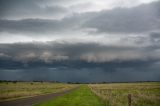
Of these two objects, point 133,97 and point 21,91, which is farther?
point 21,91

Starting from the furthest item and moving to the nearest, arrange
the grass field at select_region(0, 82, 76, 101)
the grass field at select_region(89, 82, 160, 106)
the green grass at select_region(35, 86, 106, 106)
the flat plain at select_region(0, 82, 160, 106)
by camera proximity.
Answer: the grass field at select_region(0, 82, 76, 101) < the green grass at select_region(35, 86, 106, 106) < the flat plain at select_region(0, 82, 160, 106) < the grass field at select_region(89, 82, 160, 106)

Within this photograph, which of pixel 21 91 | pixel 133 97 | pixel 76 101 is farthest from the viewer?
pixel 21 91

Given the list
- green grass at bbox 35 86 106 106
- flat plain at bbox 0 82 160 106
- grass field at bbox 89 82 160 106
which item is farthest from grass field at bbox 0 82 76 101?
grass field at bbox 89 82 160 106

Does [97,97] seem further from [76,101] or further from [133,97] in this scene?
[133,97]

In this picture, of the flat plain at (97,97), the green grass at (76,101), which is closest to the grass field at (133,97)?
the flat plain at (97,97)

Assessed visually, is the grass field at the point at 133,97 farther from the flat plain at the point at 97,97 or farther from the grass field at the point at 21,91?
the grass field at the point at 21,91

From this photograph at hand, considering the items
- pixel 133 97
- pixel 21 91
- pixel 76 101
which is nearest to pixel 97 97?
pixel 76 101

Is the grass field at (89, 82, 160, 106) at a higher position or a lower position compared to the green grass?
higher

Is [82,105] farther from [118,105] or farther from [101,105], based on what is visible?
[118,105]

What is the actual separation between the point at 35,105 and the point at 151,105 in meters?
12.3

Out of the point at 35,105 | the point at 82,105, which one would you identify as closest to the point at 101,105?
the point at 82,105

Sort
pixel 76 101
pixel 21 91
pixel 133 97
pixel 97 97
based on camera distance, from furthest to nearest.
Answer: pixel 21 91, pixel 97 97, pixel 133 97, pixel 76 101

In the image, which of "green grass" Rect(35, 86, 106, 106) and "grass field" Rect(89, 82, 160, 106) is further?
"green grass" Rect(35, 86, 106, 106)

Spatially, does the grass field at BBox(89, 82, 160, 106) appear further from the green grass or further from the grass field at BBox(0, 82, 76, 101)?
A: the grass field at BBox(0, 82, 76, 101)
